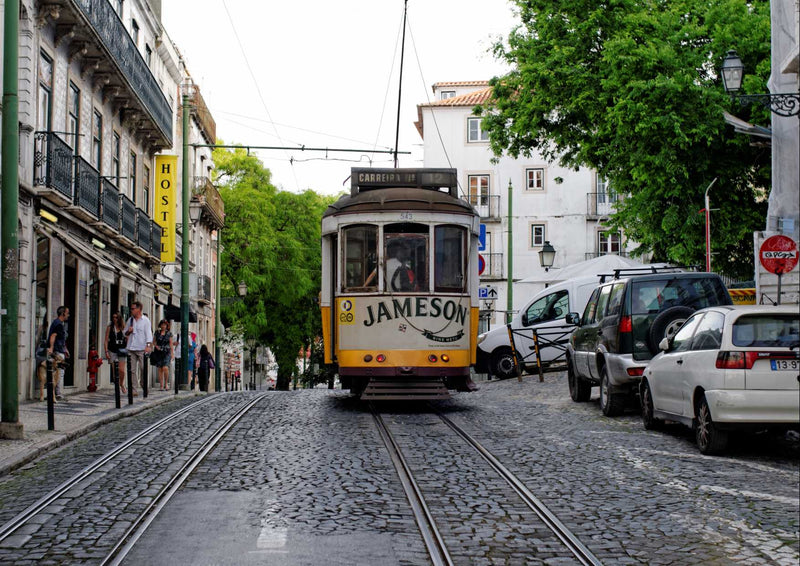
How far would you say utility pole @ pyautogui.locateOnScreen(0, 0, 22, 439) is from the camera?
41.4 feet

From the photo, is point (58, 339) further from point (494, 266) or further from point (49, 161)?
point (494, 266)

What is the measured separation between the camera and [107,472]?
10.1m

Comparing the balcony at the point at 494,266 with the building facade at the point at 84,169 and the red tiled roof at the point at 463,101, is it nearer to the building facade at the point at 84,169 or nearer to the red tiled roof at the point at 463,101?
the red tiled roof at the point at 463,101

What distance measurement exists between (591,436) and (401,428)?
7.65ft

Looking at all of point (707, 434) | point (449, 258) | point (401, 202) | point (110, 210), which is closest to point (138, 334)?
point (110, 210)

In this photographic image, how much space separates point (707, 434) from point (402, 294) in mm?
6003

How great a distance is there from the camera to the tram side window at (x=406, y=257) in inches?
633

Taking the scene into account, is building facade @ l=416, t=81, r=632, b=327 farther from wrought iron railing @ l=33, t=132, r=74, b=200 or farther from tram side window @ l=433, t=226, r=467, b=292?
tram side window @ l=433, t=226, r=467, b=292

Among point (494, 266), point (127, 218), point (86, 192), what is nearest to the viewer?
point (86, 192)

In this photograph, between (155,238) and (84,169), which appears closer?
(84,169)

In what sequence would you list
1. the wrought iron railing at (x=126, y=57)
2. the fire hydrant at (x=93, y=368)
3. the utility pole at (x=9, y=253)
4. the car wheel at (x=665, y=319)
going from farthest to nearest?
the fire hydrant at (x=93, y=368)
the wrought iron railing at (x=126, y=57)
the car wheel at (x=665, y=319)
the utility pole at (x=9, y=253)

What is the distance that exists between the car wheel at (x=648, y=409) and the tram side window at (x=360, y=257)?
425 centimetres

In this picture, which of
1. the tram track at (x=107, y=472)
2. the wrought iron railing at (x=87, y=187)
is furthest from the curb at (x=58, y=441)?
the wrought iron railing at (x=87, y=187)

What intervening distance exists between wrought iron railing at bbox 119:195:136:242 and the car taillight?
67.0 ft
